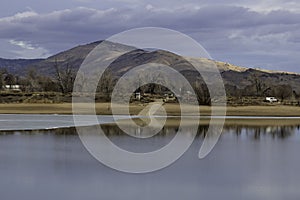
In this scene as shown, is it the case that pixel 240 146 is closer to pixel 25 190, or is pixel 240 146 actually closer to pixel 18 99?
pixel 25 190

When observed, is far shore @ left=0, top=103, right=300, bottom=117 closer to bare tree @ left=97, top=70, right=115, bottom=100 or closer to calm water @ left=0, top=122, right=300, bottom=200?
bare tree @ left=97, top=70, right=115, bottom=100

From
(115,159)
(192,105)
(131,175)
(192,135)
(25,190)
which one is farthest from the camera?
(192,105)

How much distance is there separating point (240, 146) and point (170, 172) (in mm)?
10494

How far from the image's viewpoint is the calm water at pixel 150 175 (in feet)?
50.2

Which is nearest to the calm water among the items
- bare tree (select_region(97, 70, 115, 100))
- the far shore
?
the far shore

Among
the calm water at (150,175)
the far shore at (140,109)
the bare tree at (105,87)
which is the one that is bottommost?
the calm water at (150,175)

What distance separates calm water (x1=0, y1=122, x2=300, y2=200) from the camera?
1531cm

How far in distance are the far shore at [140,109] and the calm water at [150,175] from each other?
3726cm

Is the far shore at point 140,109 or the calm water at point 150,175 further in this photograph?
the far shore at point 140,109

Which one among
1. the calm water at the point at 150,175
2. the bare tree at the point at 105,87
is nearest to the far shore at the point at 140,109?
the bare tree at the point at 105,87

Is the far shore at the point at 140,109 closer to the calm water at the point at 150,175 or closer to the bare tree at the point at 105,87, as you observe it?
the bare tree at the point at 105,87

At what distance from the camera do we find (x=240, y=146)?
1147 inches

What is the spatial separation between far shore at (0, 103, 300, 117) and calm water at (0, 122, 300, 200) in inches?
1467

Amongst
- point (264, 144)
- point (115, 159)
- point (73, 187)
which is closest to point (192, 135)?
point (264, 144)
